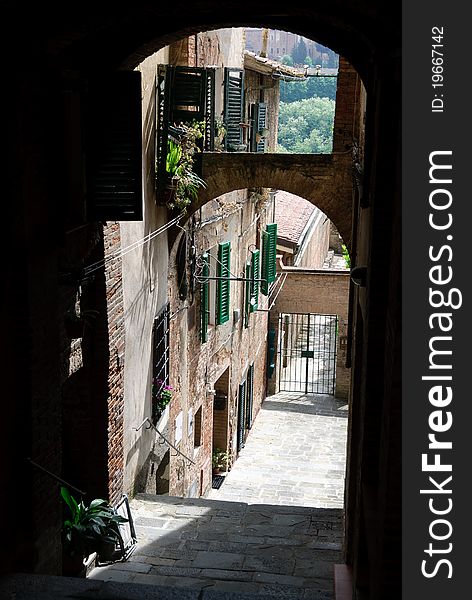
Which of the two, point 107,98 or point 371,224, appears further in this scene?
point 107,98

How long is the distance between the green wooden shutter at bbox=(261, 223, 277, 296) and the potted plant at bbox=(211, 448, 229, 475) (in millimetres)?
3921

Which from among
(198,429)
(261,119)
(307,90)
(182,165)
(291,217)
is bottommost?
(198,429)

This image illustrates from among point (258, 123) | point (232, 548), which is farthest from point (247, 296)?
point (232, 548)

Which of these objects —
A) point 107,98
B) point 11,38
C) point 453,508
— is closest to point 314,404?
point 107,98

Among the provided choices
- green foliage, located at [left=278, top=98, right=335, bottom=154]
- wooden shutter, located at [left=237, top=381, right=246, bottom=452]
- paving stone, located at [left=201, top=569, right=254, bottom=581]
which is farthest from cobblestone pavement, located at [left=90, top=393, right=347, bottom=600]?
green foliage, located at [left=278, top=98, right=335, bottom=154]

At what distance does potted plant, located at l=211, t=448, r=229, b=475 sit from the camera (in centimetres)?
1642

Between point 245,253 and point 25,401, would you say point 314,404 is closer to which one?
point 245,253

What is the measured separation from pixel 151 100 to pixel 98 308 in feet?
10.1

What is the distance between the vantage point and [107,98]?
7453mm

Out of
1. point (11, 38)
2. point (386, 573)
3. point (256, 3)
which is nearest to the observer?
point (386, 573)

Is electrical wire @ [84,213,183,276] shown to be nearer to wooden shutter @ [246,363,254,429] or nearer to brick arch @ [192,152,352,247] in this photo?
brick arch @ [192,152,352,247]

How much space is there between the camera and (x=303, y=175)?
37.0 ft

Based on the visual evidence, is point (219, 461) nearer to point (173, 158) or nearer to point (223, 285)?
point (223, 285)

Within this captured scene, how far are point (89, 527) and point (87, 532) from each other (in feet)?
0.18
